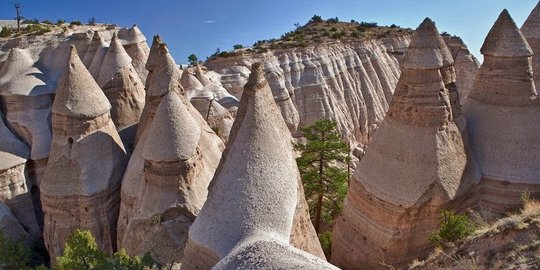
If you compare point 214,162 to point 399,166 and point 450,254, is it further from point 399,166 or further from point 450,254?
point 450,254

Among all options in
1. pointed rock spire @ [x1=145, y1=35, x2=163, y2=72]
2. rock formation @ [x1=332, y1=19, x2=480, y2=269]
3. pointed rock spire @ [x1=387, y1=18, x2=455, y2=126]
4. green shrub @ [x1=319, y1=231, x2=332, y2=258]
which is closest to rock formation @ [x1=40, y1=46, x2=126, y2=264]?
pointed rock spire @ [x1=145, y1=35, x2=163, y2=72]

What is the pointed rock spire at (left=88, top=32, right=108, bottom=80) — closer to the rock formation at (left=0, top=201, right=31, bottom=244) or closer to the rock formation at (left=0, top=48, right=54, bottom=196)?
the rock formation at (left=0, top=48, right=54, bottom=196)

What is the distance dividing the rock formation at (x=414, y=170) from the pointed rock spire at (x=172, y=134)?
5.51m

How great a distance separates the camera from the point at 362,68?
126ft

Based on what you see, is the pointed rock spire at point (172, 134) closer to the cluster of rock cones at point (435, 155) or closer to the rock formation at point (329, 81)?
the cluster of rock cones at point (435, 155)

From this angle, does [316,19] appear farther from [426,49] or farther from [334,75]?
[426,49]

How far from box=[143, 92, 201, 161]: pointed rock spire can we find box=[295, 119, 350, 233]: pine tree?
6.19 m

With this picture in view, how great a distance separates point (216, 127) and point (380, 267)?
11580 mm

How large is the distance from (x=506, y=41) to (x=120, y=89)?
14.6 m

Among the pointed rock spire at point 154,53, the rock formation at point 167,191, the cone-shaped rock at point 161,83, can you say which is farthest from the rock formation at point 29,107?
the rock formation at point 167,191

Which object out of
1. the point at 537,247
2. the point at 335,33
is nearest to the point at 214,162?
the point at 537,247

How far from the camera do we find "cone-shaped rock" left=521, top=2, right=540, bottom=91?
16703 millimetres

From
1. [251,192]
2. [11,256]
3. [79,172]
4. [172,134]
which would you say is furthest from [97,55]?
[251,192]

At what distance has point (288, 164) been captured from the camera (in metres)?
9.80
